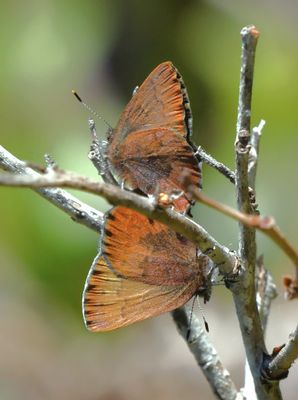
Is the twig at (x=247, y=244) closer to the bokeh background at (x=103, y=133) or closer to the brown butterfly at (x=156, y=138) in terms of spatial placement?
the brown butterfly at (x=156, y=138)

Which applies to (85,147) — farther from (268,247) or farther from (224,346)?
(224,346)

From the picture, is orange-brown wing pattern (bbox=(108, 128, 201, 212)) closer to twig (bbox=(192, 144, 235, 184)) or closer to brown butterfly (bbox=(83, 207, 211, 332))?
twig (bbox=(192, 144, 235, 184))

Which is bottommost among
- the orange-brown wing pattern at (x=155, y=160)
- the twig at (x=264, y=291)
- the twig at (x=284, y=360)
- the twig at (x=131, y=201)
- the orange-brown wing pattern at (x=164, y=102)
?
the twig at (x=284, y=360)

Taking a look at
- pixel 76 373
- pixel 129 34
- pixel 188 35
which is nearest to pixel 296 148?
pixel 188 35

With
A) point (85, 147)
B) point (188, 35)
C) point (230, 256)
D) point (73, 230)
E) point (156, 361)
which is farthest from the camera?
point (156, 361)

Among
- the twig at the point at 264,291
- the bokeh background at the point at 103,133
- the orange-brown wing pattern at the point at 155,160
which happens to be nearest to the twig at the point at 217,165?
the orange-brown wing pattern at the point at 155,160

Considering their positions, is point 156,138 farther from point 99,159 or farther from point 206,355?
point 206,355
